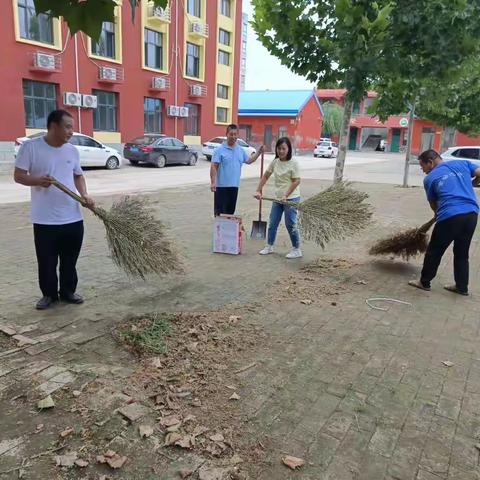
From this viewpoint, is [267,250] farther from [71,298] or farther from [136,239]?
[71,298]

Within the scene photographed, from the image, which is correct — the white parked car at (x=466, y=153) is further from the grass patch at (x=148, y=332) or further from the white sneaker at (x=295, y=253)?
the grass patch at (x=148, y=332)

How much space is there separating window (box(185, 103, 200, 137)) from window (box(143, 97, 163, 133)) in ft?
9.14

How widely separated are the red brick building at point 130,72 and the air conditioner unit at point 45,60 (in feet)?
0.13

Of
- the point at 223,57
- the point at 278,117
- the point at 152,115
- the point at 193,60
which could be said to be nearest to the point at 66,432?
the point at 152,115

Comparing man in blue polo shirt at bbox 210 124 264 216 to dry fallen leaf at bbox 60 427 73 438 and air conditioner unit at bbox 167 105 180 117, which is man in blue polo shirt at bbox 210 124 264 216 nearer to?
dry fallen leaf at bbox 60 427 73 438

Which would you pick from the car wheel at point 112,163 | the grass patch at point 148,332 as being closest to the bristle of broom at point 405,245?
the grass patch at point 148,332

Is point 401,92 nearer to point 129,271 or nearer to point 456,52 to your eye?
point 456,52

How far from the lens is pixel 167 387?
3049 mm

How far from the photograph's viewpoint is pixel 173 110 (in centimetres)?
2873

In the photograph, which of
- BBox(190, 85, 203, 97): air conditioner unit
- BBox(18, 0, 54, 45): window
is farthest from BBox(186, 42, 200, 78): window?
BBox(18, 0, 54, 45): window

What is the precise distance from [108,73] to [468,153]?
17433mm

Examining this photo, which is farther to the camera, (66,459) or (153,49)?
(153,49)

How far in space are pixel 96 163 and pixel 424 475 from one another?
19.2m

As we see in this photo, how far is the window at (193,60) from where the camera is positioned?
30.3 m
